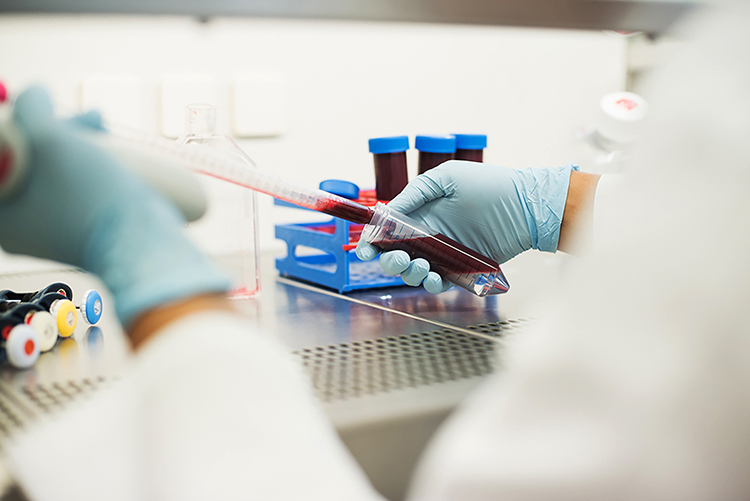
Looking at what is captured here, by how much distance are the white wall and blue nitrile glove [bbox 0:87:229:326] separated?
931 millimetres

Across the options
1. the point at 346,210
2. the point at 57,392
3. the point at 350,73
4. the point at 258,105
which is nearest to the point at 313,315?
the point at 346,210

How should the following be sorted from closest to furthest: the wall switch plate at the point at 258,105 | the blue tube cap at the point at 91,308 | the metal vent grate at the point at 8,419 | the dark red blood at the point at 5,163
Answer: the dark red blood at the point at 5,163 < the metal vent grate at the point at 8,419 < the blue tube cap at the point at 91,308 < the wall switch plate at the point at 258,105

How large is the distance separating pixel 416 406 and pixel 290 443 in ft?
0.99

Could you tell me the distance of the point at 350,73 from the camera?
184 centimetres

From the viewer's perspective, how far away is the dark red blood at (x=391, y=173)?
128 cm

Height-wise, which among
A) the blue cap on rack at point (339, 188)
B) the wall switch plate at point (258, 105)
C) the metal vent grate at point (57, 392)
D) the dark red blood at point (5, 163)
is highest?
the wall switch plate at point (258, 105)

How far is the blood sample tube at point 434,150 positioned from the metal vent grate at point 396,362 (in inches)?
19.2

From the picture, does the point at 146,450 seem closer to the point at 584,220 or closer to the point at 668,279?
the point at 668,279

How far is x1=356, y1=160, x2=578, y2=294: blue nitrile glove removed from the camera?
1233 millimetres

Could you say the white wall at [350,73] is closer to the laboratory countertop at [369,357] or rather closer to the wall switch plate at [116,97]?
the wall switch plate at [116,97]

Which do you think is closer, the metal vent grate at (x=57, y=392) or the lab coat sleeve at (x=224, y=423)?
the lab coat sleeve at (x=224, y=423)

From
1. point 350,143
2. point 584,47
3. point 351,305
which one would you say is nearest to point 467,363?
point 351,305

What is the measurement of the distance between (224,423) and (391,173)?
3.17 ft

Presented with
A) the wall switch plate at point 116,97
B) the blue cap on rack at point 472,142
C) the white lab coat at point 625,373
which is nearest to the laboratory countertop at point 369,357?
the white lab coat at point 625,373
